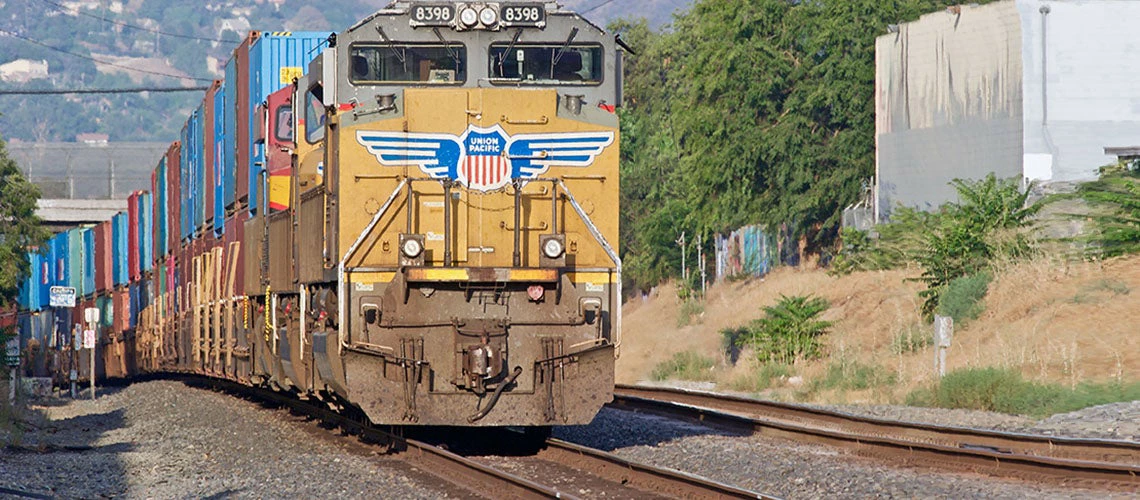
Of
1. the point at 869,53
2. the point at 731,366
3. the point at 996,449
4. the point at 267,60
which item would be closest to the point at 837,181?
the point at 869,53

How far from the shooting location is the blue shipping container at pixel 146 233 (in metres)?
33.5

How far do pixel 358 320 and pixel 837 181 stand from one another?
3255 centimetres

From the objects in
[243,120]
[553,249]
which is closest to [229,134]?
[243,120]

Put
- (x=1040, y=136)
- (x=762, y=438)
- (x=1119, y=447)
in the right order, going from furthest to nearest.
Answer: (x=1040, y=136)
(x=762, y=438)
(x=1119, y=447)

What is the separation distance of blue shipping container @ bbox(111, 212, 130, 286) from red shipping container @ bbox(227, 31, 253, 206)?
17.0 metres

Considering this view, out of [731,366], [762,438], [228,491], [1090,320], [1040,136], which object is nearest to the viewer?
[228,491]

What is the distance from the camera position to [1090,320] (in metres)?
21.9

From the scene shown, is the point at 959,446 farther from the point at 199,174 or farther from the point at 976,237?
the point at 199,174

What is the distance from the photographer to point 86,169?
249ft

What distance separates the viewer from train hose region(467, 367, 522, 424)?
1222 cm

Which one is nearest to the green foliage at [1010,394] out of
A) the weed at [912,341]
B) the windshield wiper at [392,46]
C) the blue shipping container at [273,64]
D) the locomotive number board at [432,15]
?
the weed at [912,341]

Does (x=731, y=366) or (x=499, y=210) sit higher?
(x=499, y=210)

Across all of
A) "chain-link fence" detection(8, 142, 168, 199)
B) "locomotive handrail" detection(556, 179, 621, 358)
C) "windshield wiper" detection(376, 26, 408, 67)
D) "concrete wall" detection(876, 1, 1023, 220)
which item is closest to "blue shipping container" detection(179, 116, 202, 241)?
"windshield wiper" detection(376, 26, 408, 67)

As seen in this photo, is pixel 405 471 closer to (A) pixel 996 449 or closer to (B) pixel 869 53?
(A) pixel 996 449
